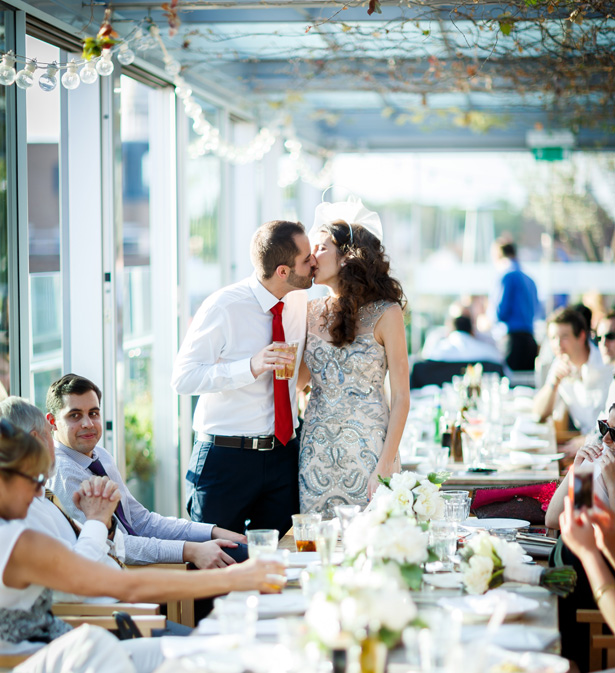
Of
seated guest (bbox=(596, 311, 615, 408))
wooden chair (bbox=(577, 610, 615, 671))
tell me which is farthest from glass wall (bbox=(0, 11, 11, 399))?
seated guest (bbox=(596, 311, 615, 408))

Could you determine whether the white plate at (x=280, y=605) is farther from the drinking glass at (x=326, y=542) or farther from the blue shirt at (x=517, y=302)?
the blue shirt at (x=517, y=302)

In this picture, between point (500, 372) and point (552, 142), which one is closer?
point (500, 372)

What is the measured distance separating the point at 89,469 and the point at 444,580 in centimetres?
137

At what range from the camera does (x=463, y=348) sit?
814 centimetres

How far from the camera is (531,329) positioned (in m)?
9.55

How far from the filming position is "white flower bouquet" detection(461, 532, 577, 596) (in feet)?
7.36

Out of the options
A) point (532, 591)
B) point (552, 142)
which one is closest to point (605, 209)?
point (552, 142)

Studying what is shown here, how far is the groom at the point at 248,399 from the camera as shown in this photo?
3.50 m

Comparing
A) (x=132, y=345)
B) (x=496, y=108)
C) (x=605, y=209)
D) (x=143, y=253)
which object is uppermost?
(x=496, y=108)

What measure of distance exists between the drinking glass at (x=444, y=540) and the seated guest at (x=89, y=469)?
89 cm

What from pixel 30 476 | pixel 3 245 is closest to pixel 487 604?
pixel 30 476

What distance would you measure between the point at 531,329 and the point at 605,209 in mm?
2816

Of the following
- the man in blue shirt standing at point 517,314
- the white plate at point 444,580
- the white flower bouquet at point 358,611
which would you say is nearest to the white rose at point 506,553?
the white plate at point 444,580

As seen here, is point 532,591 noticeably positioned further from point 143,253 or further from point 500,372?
point 500,372
